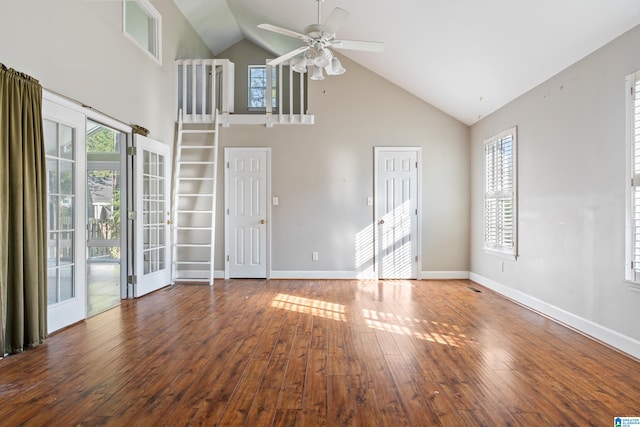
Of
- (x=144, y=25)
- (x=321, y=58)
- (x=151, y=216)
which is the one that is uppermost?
(x=144, y=25)

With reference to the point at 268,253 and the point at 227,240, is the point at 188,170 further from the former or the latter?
the point at 268,253

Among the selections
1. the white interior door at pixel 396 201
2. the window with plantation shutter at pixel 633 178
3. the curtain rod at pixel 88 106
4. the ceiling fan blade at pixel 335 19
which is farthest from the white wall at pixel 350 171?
the window with plantation shutter at pixel 633 178

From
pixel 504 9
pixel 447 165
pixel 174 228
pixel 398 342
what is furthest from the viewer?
pixel 447 165

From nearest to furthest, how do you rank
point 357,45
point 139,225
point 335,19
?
point 335,19 → point 357,45 → point 139,225

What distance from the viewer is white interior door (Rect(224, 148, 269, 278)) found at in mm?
6449

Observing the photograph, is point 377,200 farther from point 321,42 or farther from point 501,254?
point 321,42

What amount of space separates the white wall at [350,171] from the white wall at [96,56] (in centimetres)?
138

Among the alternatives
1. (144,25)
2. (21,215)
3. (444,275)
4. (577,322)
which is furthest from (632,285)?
(144,25)

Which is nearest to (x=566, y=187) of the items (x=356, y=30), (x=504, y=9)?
(x=504, y=9)

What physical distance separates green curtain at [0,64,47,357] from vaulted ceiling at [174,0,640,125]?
361 centimetres

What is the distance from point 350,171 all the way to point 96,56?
3.93 meters

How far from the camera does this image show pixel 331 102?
6.49 meters

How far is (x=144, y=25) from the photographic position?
5281mm

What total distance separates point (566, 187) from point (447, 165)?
2.64 meters
